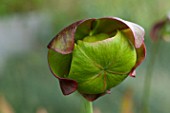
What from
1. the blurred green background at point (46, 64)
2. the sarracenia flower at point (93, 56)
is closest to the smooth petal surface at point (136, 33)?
the sarracenia flower at point (93, 56)

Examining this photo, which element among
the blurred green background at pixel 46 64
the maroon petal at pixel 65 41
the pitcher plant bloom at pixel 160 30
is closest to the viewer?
the maroon petal at pixel 65 41

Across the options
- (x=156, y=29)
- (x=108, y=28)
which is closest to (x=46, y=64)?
(x=156, y=29)

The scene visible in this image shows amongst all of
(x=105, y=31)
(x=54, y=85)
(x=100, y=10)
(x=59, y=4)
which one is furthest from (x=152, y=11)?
(x=105, y=31)

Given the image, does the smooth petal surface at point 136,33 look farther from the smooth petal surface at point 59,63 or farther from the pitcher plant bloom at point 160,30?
the pitcher plant bloom at point 160,30

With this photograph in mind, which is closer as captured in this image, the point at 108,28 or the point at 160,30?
the point at 108,28

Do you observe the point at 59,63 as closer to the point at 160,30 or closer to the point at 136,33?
the point at 136,33

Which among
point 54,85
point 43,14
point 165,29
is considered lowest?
point 43,14

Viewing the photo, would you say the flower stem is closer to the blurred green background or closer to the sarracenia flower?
the sarracenia flower

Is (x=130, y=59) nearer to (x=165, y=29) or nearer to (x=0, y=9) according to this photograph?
(x=165, y=29)
